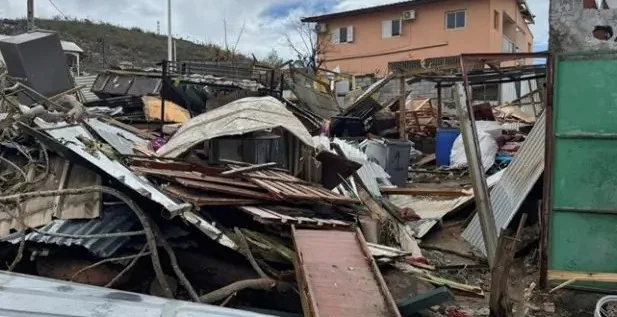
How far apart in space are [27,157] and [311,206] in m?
2.74

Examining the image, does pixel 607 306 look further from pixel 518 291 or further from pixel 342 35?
pixel 342 35

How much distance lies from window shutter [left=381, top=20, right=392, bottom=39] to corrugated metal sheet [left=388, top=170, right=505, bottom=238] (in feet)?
72.8

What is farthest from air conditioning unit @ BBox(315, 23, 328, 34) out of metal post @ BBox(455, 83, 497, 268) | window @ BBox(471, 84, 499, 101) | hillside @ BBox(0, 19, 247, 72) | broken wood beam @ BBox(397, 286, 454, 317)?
broken wood beam @ BBox(397, 286, 454, 317)

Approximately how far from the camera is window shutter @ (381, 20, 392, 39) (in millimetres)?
29609

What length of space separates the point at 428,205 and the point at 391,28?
22.9 meters

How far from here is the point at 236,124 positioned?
5785 millimetres

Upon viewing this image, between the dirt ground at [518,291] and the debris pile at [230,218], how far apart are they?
0.12 ft

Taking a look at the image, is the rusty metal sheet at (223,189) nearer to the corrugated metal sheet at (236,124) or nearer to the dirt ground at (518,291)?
the corrugated metal sheet at (236,124)

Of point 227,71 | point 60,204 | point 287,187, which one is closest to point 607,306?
point 287,187

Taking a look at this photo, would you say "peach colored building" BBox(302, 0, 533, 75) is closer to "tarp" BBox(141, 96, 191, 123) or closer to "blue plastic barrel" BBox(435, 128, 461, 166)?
"blue plastic barrel" BBox(435, 128, 461, 166)

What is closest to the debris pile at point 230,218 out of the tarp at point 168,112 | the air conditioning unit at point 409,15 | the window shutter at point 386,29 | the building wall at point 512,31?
the tarp at point 168,112

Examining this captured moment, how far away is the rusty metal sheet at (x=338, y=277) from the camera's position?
3.57m

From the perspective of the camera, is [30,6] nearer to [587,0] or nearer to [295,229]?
[295,229]

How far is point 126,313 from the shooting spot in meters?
1.96
